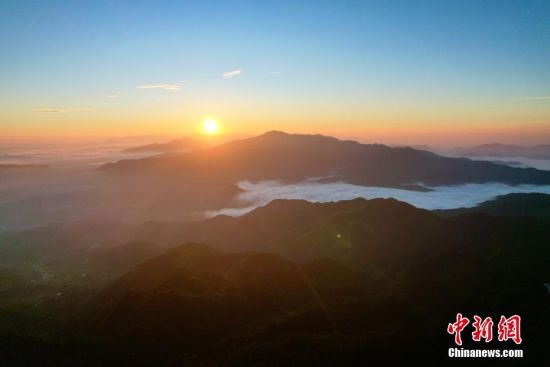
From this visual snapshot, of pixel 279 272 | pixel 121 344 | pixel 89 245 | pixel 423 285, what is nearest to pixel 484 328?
pixel 423 285

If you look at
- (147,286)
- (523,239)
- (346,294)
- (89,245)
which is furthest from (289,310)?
(89,245)

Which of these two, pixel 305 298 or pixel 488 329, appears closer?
pixel 488 329

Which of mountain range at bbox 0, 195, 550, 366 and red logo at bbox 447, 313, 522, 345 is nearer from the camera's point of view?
red logo at bbox 447, 313, 522, 345

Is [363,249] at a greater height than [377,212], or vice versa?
[377,212]

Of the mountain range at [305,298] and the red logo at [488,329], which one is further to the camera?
the mountain range at [305,298]

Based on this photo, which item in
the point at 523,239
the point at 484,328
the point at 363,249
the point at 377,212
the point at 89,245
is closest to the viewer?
the point at 484,328

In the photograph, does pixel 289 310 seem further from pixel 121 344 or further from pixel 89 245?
pixel 89 245

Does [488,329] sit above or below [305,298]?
above

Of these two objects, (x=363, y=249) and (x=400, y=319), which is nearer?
(x=400, y=319)

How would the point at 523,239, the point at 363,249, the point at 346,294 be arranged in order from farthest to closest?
the point at 363,249 < the point at 523,239 < the point at 346,294
